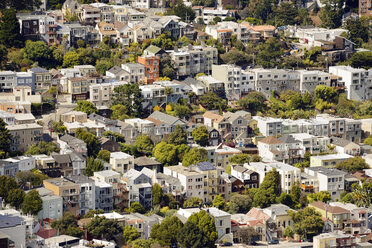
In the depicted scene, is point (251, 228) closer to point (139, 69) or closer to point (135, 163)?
point (135, 163)

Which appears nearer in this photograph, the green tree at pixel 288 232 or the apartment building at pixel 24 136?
the green tree at pixel 288 232

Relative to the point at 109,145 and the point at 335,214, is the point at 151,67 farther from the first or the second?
the point at 335,214

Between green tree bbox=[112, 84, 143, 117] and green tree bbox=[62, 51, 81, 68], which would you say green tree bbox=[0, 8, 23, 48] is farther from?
green tree bbox=[112, 84, 143, 117]

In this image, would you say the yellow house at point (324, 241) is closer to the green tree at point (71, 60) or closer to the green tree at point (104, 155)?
the green tree at point (104, 155)

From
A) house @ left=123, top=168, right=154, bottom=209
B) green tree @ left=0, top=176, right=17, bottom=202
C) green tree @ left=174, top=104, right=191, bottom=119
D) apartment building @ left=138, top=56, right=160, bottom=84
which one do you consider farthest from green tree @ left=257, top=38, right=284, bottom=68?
green tree @ left=0, top=176, right=17, bottom=202

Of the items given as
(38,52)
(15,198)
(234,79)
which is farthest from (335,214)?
(38,52)

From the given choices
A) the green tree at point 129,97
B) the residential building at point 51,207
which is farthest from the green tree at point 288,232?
the green tree at point 129,97

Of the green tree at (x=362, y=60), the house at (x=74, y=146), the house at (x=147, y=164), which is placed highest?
the green tree at (x=362, y=60)

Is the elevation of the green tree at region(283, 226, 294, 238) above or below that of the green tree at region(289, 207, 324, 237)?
below
